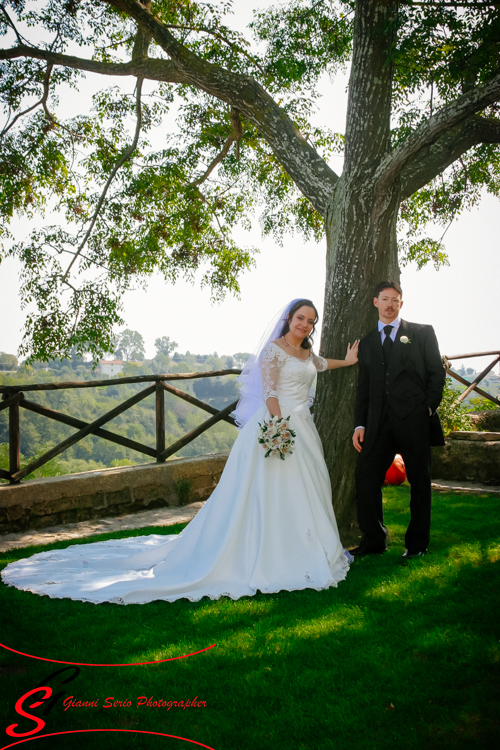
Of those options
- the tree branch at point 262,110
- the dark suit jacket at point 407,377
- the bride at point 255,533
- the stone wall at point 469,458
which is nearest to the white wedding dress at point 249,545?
the bride at point 255,533

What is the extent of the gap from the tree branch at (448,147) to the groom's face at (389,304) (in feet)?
3.71

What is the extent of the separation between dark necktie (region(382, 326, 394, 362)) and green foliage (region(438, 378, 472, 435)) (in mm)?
2984

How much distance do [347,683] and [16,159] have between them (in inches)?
319

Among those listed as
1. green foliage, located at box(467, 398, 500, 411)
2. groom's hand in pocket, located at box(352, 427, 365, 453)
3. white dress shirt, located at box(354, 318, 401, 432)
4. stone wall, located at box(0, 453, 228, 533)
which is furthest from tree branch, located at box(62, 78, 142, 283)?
green foliage, located at box(467, 398, 500, 411)

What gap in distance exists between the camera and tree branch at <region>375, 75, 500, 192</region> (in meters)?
3.83

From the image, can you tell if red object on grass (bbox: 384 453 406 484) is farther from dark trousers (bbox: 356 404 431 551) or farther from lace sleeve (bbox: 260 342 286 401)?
lace sleeve (bbox: 260 342 286 401)

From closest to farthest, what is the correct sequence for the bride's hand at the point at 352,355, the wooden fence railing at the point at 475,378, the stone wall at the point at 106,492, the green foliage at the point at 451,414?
the bride's hand at the point at 352,355 < the stone wall at the point at 106,492 < the green foliage at the point at 451,414 < the wooden fence railing at the point at 475,378

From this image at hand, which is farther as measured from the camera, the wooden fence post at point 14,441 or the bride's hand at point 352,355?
the wooden fence post at point 14,441

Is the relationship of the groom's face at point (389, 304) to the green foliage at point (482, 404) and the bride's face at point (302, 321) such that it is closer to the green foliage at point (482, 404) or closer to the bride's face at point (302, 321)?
the bride's face at point (302, 321)

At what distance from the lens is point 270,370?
4219 millimetres

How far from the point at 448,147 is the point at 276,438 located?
9.68 ft

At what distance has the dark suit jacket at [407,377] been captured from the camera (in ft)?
13.0

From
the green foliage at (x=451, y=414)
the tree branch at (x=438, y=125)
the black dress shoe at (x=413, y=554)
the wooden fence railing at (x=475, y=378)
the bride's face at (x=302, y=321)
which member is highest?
the tree branch at (x=438, y=125)

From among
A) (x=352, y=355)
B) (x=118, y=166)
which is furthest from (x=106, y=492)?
(x=118, y=166)
